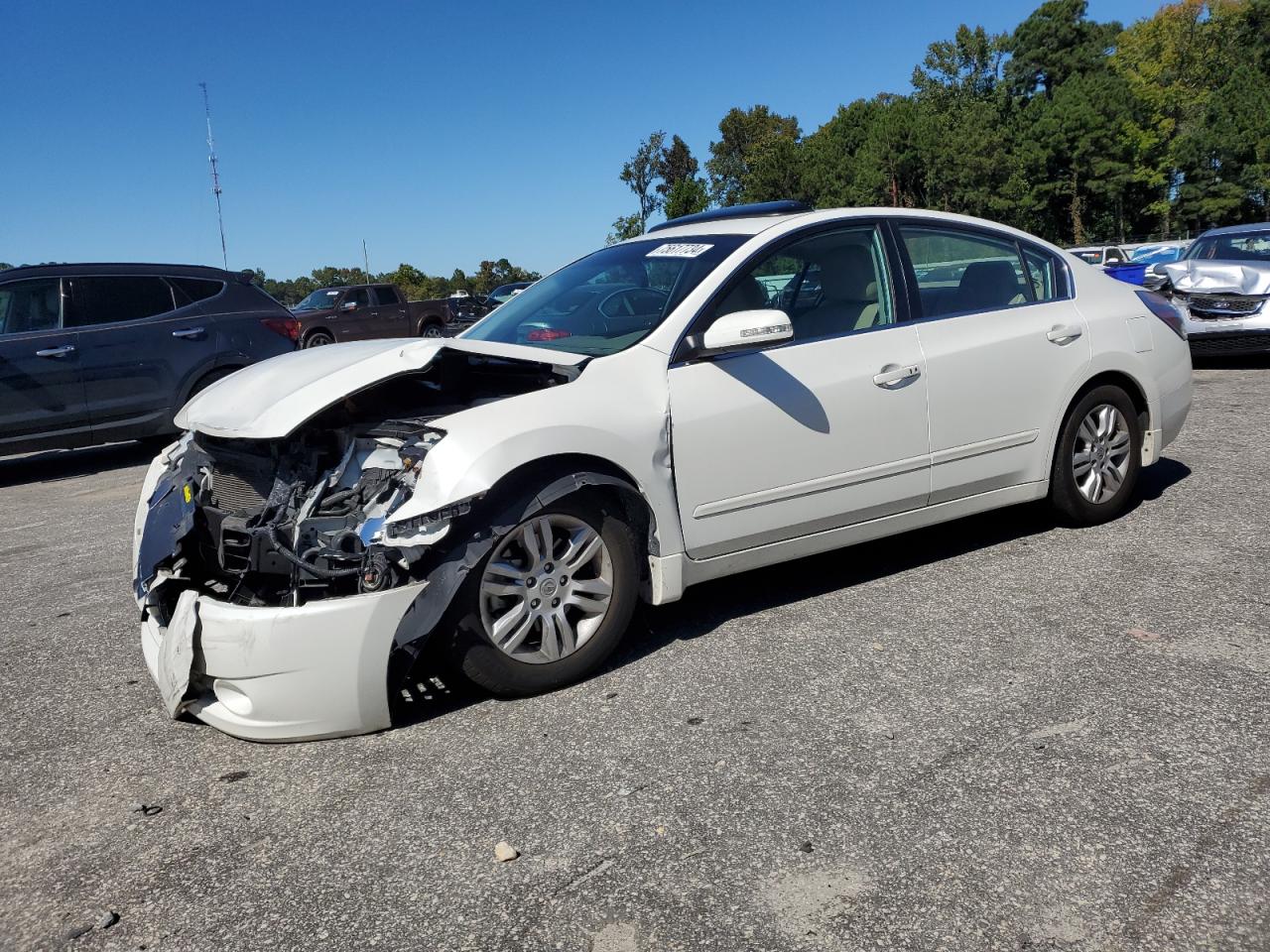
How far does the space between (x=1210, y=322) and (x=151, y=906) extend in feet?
35.8

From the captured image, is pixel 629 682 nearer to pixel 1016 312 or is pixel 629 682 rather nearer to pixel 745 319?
pixel 745 319

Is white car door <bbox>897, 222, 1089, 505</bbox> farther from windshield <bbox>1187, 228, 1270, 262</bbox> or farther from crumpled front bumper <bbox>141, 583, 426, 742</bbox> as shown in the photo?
windshield <bbox>1187, 228, 1270, 262</bbox>

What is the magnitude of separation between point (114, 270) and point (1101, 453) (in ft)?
27.5

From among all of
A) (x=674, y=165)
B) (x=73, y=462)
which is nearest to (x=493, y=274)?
(x=674, y=165)

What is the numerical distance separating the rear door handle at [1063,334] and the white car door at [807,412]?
85 cm

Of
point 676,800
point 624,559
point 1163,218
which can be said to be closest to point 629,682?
point 624,559

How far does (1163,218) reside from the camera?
195 ft

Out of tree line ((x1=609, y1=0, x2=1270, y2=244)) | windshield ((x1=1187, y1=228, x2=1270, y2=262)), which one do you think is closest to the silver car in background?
windshield ((x1=1187, y1=228, x2=1270, y2=262))

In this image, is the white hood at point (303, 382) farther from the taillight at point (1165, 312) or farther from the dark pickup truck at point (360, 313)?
the dark pickup truck at point (360, 313)

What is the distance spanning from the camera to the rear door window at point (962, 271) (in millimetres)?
4609

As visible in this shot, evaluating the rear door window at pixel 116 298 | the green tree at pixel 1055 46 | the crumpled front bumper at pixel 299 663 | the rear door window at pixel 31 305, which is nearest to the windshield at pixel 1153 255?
the rear door window at pixel 116 298

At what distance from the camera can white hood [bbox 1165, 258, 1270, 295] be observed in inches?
403

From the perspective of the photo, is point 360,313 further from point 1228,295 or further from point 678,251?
point 678,251

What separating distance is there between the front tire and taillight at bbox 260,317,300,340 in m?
7.48
